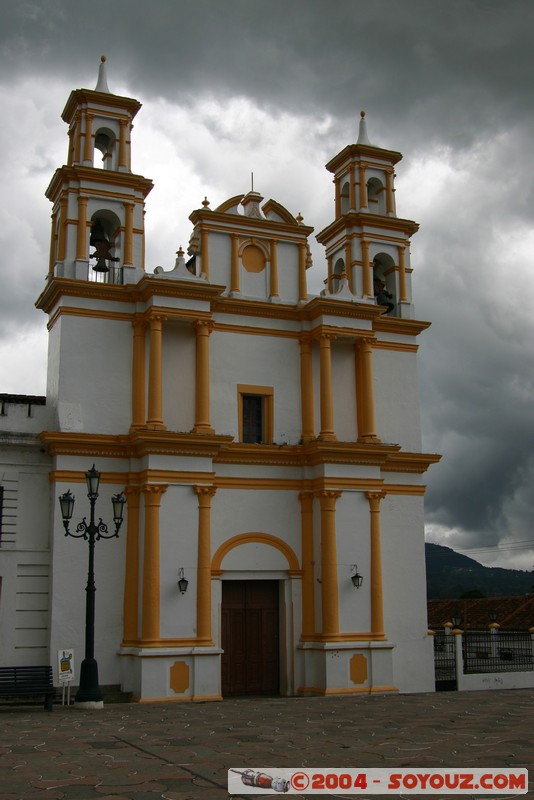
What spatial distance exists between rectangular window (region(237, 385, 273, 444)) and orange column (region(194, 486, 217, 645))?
8.15 ft

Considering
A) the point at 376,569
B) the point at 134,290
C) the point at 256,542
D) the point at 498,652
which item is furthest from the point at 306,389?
the point at 498,652

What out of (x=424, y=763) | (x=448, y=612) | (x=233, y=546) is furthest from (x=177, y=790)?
(x=448, y=612)

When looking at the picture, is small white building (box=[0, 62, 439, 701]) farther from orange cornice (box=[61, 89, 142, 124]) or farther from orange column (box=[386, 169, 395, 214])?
orange column (box=[386, 169, 395, 214])

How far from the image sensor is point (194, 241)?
25312mm

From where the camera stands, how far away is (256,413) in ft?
81.9

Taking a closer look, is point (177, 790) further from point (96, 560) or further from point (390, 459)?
point (390, 459)

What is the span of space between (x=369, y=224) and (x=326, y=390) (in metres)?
6.19

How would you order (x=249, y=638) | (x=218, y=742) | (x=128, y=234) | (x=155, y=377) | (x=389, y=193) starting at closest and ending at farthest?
(x=218, y=742) < (x=155, y=377) < (x=249, y=638) < (x=128, y=234) < (x=389, y=193)

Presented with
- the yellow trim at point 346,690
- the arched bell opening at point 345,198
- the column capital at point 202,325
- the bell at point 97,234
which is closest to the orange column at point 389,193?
the arched bell opening at point 345,198

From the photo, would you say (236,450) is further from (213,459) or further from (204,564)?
(204,564)

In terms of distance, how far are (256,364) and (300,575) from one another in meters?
5.71

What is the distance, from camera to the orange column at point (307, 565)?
2373 centimetres

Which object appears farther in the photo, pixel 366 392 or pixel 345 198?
pixel 345 198

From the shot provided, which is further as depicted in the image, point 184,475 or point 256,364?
point 256,364
